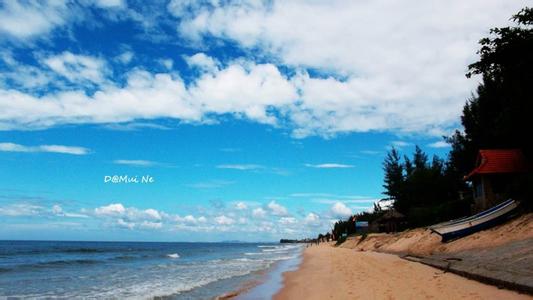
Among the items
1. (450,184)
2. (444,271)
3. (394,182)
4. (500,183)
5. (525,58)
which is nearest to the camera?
(444,271)

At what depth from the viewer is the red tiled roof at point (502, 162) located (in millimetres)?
27562

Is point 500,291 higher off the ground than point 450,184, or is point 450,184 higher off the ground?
point 450,184

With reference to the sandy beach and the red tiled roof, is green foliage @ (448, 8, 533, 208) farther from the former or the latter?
the sandy beach

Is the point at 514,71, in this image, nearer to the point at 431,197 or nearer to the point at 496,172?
the point at 496,172

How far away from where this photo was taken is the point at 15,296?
19672mm

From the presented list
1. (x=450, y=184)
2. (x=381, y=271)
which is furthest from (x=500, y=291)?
(x=450, y=184)

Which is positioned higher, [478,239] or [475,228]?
[475,228]

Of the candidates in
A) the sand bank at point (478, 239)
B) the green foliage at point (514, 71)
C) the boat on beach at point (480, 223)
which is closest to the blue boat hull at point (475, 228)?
the boat on beach at point (480, 223)

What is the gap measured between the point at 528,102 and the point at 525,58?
245 cm

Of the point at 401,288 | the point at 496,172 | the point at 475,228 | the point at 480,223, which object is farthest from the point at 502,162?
the point at 401,288

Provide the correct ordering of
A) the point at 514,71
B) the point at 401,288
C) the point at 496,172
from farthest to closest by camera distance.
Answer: the point at 496,172 → the point at 514,71 → the point at 401,288

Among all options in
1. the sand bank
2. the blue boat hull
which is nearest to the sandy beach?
the sand bank

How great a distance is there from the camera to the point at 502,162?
2822 cm

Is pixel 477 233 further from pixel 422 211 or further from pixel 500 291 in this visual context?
pixel 422 211
